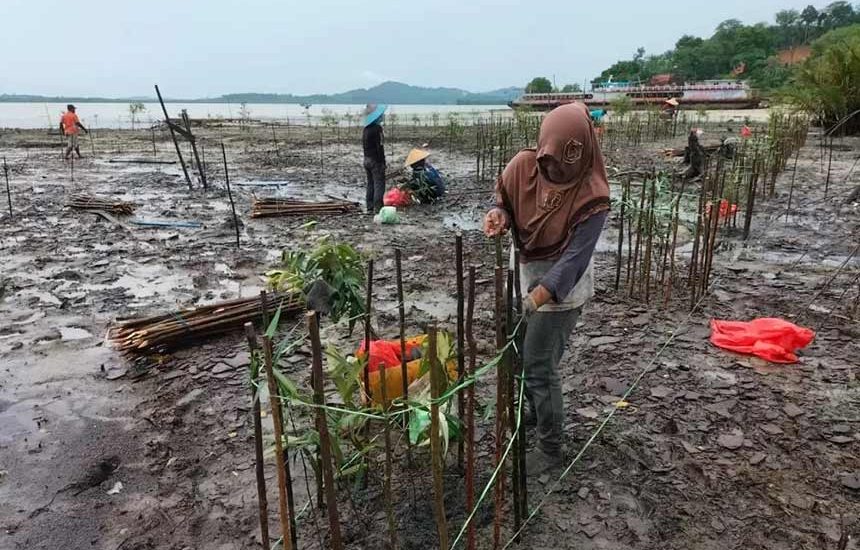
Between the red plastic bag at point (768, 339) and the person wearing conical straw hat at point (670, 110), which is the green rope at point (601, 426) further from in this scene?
the person wearing conical straw hat at point (670, 110)

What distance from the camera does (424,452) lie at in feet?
8.81

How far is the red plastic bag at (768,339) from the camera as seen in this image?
Answer: 3.57 meters

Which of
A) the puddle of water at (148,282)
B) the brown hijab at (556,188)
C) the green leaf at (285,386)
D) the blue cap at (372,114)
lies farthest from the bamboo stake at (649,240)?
→ the blue cap at (372,114)

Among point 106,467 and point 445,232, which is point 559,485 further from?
point 445,232

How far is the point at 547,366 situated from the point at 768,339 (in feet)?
6.71

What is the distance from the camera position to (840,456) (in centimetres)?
266

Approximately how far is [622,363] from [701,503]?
4.37 ft

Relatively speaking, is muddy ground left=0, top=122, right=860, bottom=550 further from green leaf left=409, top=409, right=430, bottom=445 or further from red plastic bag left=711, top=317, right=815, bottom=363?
green leaf left=409, top=409, right=430, bottom=445

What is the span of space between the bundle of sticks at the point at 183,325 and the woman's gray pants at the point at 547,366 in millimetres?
1819

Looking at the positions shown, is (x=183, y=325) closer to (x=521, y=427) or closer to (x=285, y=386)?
(x=285, y=386)

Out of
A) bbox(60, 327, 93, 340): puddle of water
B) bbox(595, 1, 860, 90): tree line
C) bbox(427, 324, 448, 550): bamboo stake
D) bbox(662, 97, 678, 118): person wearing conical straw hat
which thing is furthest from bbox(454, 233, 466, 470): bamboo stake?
bbox(595, 1, 860, 90): tree line

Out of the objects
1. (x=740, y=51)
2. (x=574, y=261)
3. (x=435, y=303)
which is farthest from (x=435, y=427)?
(x=740, y=51)

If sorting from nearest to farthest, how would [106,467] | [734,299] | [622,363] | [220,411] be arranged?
[106,467] < [220,411] < [622,363] < [734,299]

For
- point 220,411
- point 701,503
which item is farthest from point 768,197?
point 220,411
